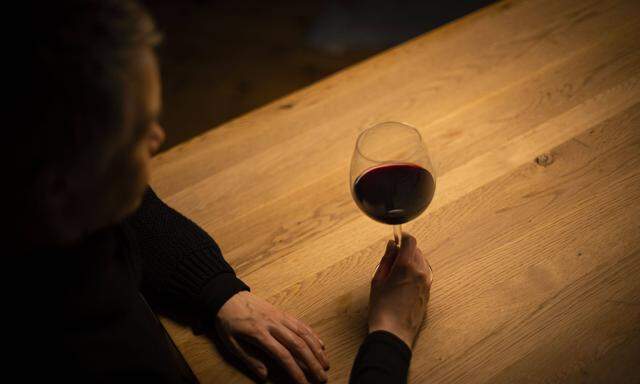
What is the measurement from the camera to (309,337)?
80 centimetres

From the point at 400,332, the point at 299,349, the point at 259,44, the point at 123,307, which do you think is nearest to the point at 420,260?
the point at 400,332

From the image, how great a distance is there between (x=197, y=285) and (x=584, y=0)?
119 cm

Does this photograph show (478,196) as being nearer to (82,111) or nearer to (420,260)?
(420,260)

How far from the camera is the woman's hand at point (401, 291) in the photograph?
781mm

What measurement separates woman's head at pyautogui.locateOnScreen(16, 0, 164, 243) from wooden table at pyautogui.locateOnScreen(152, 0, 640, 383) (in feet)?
1.22

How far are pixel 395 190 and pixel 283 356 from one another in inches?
12.0

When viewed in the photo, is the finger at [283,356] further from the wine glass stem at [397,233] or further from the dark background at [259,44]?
the dark background at [259,44]

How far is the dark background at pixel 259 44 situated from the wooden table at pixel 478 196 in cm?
141

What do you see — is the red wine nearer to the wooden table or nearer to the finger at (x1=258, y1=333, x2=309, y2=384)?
the wooden table

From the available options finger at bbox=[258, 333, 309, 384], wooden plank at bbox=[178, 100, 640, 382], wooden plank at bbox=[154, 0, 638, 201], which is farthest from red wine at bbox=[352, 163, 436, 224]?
wooden plank at bbox=[154, 0, 638, 201]

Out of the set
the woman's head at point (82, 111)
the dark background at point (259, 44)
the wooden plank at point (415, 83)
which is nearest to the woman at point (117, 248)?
the woman's head at point (82, 111)

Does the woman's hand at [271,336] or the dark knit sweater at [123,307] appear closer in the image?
the dark knit sweater at [123,307]

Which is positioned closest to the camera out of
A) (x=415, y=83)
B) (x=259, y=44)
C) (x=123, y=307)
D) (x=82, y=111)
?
(x=82, y=111)

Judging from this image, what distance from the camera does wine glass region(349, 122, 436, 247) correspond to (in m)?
0.77
